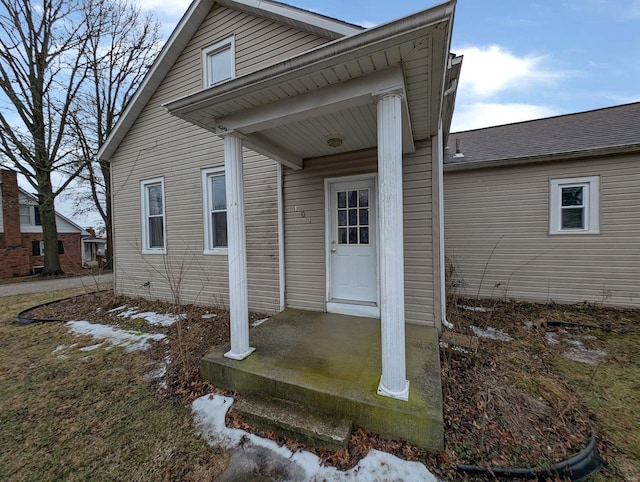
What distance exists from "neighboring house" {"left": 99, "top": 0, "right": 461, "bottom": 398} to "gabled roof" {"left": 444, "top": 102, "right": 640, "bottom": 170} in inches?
84.7

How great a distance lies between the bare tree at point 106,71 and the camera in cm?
1023

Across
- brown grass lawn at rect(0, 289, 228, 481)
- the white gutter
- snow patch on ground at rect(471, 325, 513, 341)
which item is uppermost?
the white gutter

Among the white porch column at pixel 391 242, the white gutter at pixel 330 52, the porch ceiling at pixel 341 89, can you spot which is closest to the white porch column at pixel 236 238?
the porch ceiling at pixel 341 89

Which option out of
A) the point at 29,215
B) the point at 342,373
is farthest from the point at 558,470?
the point at 29,215

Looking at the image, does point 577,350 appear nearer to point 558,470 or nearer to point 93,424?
point 558,470

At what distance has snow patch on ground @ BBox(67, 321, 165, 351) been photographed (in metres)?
4.01

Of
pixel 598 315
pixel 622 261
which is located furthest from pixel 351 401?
pixel 622 261

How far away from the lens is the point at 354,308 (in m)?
4.08

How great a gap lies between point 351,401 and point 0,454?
287cm

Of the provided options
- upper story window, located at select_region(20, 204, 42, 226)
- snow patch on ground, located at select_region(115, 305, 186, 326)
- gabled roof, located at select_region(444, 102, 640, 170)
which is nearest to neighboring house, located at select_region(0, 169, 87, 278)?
upper story window, located at select_region(20, 204, 42, 226)

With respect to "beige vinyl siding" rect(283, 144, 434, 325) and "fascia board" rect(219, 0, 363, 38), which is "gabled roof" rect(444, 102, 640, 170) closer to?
"beige vinyl siding" rect(283, 144, 434, 325)

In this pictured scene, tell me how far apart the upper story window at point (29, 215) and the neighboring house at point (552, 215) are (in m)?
21.2

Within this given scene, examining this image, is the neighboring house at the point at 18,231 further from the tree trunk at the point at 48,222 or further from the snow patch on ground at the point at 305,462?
the snow patch on ground at the point at 305,462

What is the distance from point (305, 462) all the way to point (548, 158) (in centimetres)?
691
